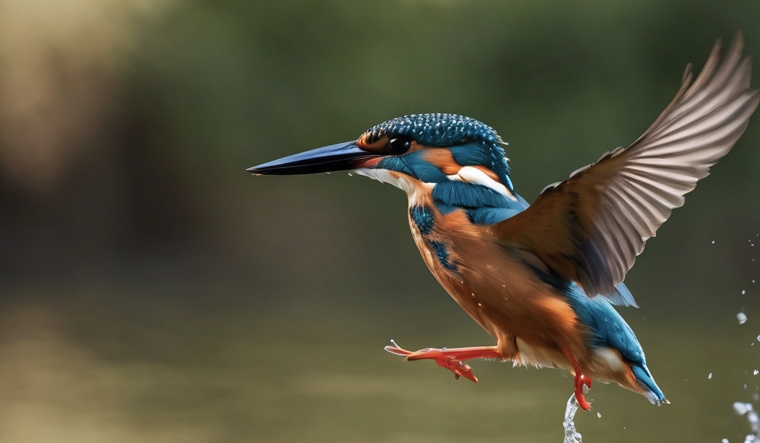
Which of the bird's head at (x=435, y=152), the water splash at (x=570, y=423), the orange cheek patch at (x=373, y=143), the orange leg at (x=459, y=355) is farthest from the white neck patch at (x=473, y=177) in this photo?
the water splash at (x=570, y=423)

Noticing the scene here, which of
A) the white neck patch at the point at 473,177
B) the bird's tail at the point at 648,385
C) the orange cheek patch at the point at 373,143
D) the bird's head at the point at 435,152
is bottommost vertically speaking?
the bird's tail at the point at 648,385

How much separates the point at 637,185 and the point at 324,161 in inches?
18.5

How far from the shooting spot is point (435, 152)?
1438mm

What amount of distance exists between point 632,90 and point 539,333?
402 centimetres

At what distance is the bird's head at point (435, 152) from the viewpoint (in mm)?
1431

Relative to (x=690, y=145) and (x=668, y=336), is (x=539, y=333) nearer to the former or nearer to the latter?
(x=690, y=145)

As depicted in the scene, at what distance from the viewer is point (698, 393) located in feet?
16.0

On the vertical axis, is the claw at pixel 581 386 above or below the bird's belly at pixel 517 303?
below

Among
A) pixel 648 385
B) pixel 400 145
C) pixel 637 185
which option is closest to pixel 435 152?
pixel 400 145

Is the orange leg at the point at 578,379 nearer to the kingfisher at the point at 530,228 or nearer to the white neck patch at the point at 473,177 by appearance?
the kingfisher at the point at 530,228

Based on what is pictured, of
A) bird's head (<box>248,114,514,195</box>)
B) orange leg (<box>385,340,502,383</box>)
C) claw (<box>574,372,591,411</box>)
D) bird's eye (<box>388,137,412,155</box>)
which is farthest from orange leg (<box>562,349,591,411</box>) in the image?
bird's eye (<box>388,137,412,155</box>)

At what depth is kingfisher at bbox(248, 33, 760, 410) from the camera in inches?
50.4

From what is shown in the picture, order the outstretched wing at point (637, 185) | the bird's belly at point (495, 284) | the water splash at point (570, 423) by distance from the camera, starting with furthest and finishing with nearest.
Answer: the water splash at point (570, 423), the bird's belly at point (495, 284), the outstretched wing at point (637, 185)

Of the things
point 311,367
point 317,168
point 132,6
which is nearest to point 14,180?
point 132,6
